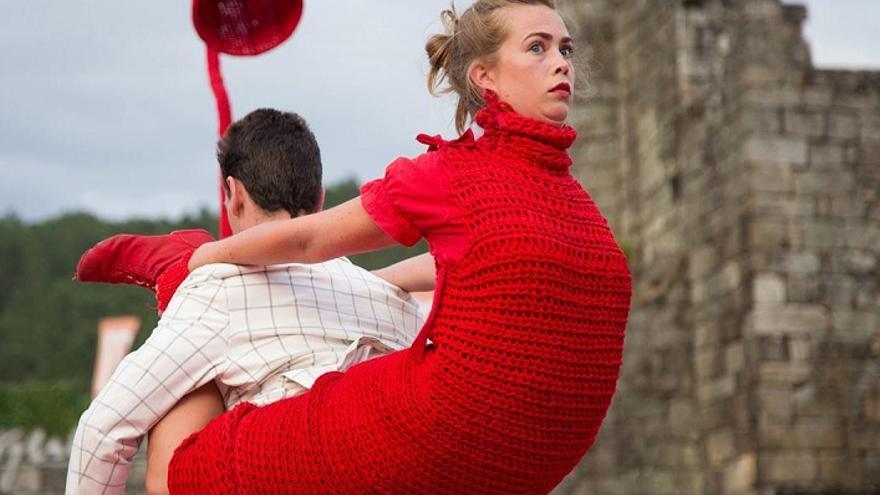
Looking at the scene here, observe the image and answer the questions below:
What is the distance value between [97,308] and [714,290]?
24799mm

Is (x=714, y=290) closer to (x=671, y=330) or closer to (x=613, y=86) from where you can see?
(x=671, y=330)

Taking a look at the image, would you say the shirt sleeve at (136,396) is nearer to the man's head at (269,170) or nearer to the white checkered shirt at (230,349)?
the white checkered shirt at (230,349)

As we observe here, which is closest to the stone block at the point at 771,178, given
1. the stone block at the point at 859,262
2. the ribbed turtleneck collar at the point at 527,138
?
the stone block at the point at 859,262

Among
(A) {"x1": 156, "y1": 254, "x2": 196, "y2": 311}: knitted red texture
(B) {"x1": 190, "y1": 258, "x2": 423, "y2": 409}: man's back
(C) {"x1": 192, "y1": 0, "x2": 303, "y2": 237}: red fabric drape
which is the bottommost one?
(B) {"x1": 190, "y1": 258, "x2": 423, "y2": 409}: man's back

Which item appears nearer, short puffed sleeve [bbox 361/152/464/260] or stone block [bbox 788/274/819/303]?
short puffed sleeve [bbox 361/152/464/260]

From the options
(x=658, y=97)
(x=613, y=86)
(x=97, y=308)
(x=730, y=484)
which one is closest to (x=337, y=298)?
(x=730, y=484)

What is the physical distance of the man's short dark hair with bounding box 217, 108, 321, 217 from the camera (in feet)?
11.9

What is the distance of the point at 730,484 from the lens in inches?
455

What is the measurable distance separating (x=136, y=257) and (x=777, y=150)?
8637mm

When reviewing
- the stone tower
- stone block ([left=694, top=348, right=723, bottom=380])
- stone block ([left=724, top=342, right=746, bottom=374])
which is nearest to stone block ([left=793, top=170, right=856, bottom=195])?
the stone tower

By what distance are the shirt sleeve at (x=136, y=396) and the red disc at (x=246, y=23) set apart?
0.94 m

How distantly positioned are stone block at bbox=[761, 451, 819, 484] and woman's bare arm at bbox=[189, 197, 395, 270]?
27.1 feet

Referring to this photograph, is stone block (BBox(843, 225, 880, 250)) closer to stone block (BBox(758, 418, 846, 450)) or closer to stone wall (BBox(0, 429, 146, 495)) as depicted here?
stone block (BBox(758, 418, 846, 450))

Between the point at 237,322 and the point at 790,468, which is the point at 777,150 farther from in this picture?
the point at 237,322
